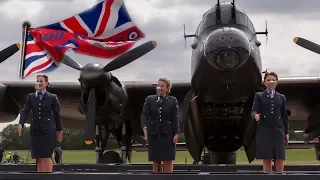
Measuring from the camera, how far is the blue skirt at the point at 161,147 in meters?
7.18

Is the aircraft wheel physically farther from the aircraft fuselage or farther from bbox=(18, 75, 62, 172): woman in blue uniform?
bbox=(18, 75, 62, 172): woman in blue uniform

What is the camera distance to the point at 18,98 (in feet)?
59.4

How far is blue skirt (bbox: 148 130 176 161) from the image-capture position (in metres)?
7.18

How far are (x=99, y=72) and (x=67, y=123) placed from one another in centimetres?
905

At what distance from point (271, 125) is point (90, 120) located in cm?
708

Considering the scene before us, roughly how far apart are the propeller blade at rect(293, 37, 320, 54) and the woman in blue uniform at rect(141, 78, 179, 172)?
7.60 metres

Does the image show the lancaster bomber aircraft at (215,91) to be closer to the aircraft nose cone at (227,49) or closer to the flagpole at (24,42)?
the aircraft nose cone at (227,49)

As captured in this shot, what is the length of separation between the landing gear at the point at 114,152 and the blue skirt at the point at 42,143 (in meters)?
8.16

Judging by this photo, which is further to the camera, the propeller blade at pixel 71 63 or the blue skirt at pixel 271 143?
the propeller blade at pixel 71 63

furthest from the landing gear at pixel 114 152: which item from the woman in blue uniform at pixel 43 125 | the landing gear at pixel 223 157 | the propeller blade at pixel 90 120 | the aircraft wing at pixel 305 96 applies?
the woman in blue uniform at pixel 43 125

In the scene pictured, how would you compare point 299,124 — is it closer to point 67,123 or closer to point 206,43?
point 67,123

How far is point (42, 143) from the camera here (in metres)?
7.21

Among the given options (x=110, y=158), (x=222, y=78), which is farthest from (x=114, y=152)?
(x=222, y=78)

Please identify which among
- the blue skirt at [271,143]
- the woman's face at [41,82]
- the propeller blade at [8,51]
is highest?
the propeller blade at [8,51]
